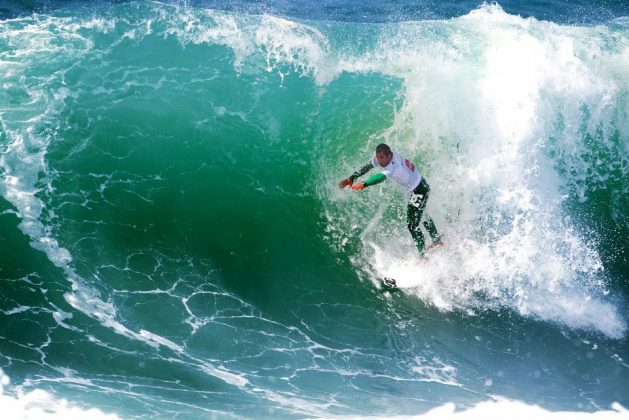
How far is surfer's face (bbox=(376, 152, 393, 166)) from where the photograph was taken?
671 centimetres

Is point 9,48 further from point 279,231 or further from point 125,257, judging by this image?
point 279,231

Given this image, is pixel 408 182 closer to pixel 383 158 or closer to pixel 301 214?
pixel 383 158

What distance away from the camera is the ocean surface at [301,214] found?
7395 mm

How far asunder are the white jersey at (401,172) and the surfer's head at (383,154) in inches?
3.7

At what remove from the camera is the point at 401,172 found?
7023mm

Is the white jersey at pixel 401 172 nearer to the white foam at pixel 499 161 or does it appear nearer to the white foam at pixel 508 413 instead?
the white foam at pixel 499 161

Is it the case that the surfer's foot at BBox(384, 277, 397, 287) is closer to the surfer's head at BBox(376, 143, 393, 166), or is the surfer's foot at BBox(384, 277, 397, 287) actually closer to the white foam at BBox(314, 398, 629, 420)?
the white foam at BBox(314, 398, 629, 420)

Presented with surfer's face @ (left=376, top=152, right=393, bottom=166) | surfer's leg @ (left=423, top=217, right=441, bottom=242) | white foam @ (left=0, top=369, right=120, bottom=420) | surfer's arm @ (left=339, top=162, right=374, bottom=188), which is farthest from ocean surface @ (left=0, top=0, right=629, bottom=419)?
surfer's face @ (left=376, top=152, right=393, bottom=166)

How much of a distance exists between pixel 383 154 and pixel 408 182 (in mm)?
762

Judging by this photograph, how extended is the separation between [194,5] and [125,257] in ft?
19.0

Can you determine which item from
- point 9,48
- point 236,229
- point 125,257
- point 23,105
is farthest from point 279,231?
point 9,48

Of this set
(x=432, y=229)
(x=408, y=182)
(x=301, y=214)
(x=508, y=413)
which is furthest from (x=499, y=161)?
(x=508, y=413)

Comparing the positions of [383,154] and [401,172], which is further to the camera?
[401,172]

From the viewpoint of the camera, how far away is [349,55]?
32.8 ft
